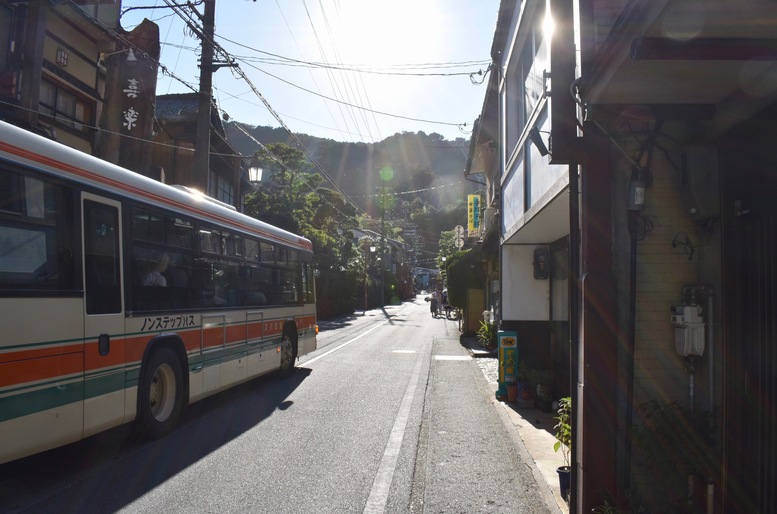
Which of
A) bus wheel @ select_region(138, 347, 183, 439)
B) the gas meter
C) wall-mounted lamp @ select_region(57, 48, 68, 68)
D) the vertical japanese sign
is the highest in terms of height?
wall-mounted lamp @ select_region(57, 48, 68, 68)

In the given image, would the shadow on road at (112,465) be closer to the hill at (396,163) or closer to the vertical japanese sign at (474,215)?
the vertical japanese sign at (474,215)

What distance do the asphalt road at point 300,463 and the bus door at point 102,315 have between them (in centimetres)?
61

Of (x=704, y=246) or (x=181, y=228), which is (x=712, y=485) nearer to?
(x=704, y=246)

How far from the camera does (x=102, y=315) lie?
5973mm

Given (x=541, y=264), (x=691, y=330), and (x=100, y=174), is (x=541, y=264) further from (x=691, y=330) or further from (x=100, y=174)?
(x=100, y=174)

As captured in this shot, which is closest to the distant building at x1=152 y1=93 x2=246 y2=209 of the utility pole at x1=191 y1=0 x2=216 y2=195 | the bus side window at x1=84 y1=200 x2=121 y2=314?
the utility pole at x1=191 y1=0 x2=216 y2=195

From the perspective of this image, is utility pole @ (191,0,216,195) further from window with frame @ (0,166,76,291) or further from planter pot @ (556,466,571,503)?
planter pot @ (556,466,571,503)

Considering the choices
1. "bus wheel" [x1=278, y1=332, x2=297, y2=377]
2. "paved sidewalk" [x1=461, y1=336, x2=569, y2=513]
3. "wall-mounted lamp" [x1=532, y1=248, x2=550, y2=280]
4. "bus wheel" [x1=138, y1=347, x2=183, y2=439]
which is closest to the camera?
"paved sidewalk" [x1=461, y1=336, x2=569, y2=513]

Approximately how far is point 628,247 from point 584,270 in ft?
1.26

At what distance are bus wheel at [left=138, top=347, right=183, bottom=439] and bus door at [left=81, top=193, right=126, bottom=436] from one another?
53cm

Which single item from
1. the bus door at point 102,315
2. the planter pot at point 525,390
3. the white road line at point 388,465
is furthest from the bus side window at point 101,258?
the planter pot at point 525,390

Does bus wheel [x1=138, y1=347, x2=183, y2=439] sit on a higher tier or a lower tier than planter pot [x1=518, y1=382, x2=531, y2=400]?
higher

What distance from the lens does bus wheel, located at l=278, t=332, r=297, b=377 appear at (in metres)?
12.0

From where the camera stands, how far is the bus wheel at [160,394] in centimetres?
680
